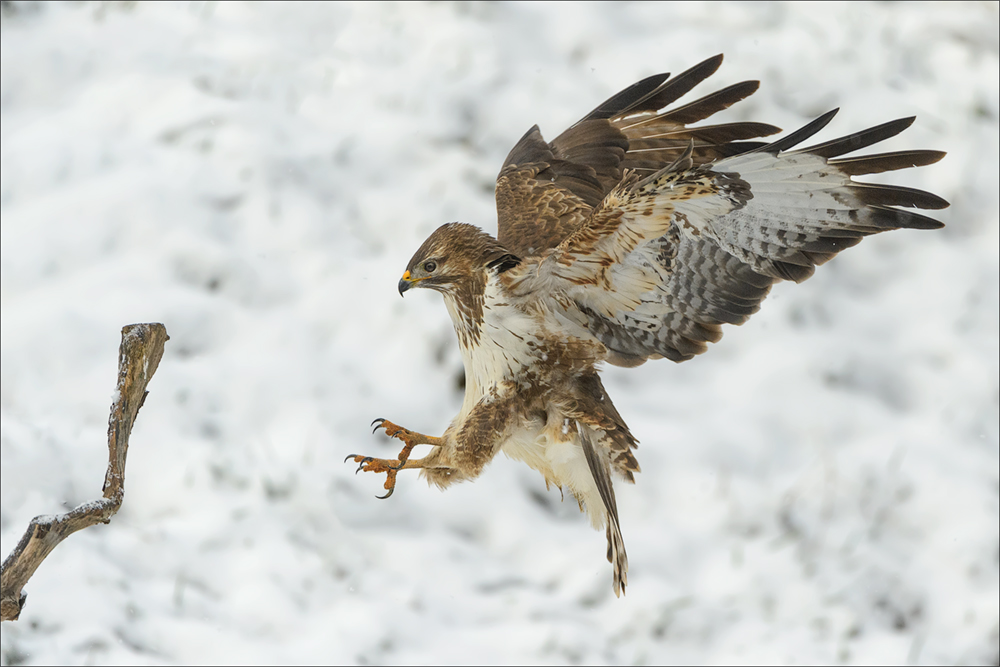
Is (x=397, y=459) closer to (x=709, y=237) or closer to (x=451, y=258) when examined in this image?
(x=451, y=258)

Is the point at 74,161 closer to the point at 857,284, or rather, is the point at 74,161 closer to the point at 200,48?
the point at 200,48

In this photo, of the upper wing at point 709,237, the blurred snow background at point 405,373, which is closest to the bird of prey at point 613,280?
the upper wing at point 709,237

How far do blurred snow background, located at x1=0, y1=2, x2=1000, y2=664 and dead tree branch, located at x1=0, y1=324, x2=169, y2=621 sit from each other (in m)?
3.17

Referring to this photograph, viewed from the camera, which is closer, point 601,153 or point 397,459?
point 397,459

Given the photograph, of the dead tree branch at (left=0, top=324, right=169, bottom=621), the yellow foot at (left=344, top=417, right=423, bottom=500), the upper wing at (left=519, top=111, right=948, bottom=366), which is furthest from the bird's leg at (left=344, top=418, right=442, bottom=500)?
the dead tree branch at (left=0, top=324, right=169, bottom=621)

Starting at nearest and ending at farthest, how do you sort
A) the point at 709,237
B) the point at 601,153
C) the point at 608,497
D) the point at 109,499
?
the point at 109,499 → the point at 709,237 → the point at 608,497 → the point at 601,153

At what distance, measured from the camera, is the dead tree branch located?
1.96 metres

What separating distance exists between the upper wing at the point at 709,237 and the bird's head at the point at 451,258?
0.18 metres

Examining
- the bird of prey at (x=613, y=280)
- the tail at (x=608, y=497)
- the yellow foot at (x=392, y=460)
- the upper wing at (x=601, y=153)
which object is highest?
the upper wing at (x=601, y=153)

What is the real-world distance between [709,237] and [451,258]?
0.89 meters

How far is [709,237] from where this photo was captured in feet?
11.3

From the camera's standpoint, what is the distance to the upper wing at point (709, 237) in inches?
122

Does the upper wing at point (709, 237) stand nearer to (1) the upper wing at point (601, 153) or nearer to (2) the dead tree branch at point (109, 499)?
(1) the upper wing at point (601, 153)

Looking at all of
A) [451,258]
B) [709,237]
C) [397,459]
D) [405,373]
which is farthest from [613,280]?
[405,373]
